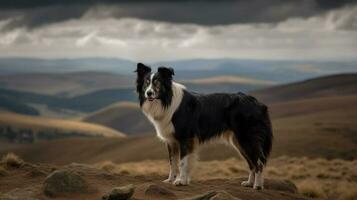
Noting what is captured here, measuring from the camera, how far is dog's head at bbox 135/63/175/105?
44.1ft

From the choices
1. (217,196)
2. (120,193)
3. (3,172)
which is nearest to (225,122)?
(217,196)

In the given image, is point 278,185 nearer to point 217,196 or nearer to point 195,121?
point 195,121

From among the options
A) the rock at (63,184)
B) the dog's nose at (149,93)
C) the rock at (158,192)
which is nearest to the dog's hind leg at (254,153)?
the rock at (158,192)

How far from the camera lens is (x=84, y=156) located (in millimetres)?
98375

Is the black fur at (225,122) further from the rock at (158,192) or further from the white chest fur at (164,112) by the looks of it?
the rock at (158,192)

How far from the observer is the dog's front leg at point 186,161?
14.3 meters

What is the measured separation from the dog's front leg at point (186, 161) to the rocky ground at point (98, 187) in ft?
0.73

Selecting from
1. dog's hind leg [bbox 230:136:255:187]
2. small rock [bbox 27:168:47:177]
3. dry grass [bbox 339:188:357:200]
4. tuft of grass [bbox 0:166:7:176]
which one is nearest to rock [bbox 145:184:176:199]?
dog's hind leg [bbox 230:136:255:187]

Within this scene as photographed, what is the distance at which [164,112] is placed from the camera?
1386 cm

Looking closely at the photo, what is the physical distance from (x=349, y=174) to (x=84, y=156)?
75.4m

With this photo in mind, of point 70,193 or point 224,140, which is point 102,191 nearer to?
point 70,193

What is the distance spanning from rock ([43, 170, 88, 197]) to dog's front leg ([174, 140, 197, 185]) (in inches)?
100

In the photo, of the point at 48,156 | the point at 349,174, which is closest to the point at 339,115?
the point at 48,156

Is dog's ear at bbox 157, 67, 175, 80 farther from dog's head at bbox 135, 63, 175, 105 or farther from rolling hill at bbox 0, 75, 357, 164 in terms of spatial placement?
rolling hill at bbox 0, 75, 357, 164
